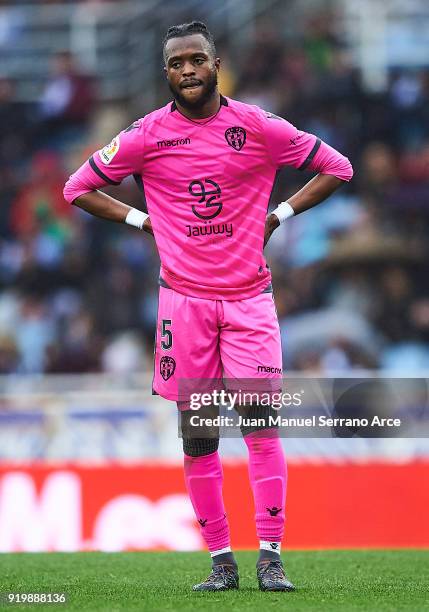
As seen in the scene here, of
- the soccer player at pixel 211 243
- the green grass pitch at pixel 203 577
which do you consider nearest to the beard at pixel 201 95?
the soccer player at pixel 211 243

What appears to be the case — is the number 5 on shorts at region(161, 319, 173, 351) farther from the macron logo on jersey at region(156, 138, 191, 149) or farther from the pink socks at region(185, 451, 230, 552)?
the macron logo on jersey at region(156, 138, 191, 149)

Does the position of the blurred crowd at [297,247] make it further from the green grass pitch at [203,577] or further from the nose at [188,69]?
the nose at [188,69]

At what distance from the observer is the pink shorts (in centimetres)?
577

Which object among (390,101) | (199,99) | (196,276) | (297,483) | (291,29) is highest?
(291,29)

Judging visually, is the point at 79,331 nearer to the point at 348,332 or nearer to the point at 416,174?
the point at 348,332

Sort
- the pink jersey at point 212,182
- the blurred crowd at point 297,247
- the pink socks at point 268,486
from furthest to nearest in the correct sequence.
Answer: the blurred crowd at point 297,247, the pink jersey at point 212,182, the pink socks at point 268,486

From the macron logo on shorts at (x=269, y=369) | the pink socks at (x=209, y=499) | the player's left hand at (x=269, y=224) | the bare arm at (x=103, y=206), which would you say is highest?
the bare arm at (x=103, y=206)

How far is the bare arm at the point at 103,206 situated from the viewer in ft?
20.0

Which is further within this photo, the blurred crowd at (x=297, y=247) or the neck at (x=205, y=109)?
the blurred crowd at (x=297, y=247)

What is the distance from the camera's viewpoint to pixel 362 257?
12.9 metres

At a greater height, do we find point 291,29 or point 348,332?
point 291,29

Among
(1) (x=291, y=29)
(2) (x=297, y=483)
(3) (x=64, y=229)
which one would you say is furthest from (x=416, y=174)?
(2) (x=297, y=483)

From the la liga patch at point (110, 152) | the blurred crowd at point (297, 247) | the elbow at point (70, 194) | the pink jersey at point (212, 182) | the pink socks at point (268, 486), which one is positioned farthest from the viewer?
the blurred crowd at point (297, 247)

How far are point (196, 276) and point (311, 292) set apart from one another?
6986 mm
